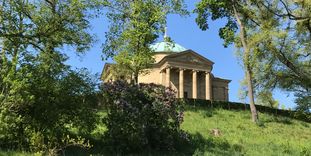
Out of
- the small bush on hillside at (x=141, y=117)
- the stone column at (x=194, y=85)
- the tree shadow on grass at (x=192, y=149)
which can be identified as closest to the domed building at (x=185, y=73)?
the stone column at (x=194, y=85)

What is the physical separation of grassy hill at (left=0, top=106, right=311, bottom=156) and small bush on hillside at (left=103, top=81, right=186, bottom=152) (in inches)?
20.9

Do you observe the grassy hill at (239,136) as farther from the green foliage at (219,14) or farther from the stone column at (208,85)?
the stone column at (208,85)

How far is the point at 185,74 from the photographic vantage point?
234ft

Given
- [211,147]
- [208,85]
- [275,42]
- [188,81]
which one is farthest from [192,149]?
[188,81]

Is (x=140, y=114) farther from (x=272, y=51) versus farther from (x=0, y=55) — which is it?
(x=272, y=51)

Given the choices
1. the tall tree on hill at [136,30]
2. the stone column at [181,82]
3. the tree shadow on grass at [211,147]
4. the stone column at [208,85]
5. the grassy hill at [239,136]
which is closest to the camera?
the tree shadow on grass at [211,147]

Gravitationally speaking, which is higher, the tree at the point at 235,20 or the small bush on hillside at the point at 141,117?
the tree at the point at 235,20

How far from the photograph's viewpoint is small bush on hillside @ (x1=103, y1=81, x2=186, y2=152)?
1586 cm

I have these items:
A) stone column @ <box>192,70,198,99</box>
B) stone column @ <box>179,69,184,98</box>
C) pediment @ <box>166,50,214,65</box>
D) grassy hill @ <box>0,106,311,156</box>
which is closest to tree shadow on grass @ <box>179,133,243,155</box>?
grassy hill @ <box>0,106,311,156</box>

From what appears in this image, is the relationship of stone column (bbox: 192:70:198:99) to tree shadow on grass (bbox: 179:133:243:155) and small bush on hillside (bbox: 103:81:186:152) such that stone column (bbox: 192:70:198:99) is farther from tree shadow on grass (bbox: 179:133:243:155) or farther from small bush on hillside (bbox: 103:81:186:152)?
small bush on hillside (bbox: 103:81:186:152)

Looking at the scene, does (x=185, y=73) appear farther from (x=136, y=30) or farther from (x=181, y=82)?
(x=136, y=30)

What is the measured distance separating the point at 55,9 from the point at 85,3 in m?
1.29

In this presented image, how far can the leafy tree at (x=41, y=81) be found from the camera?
13571mm

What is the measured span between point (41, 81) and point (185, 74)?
56.9m
